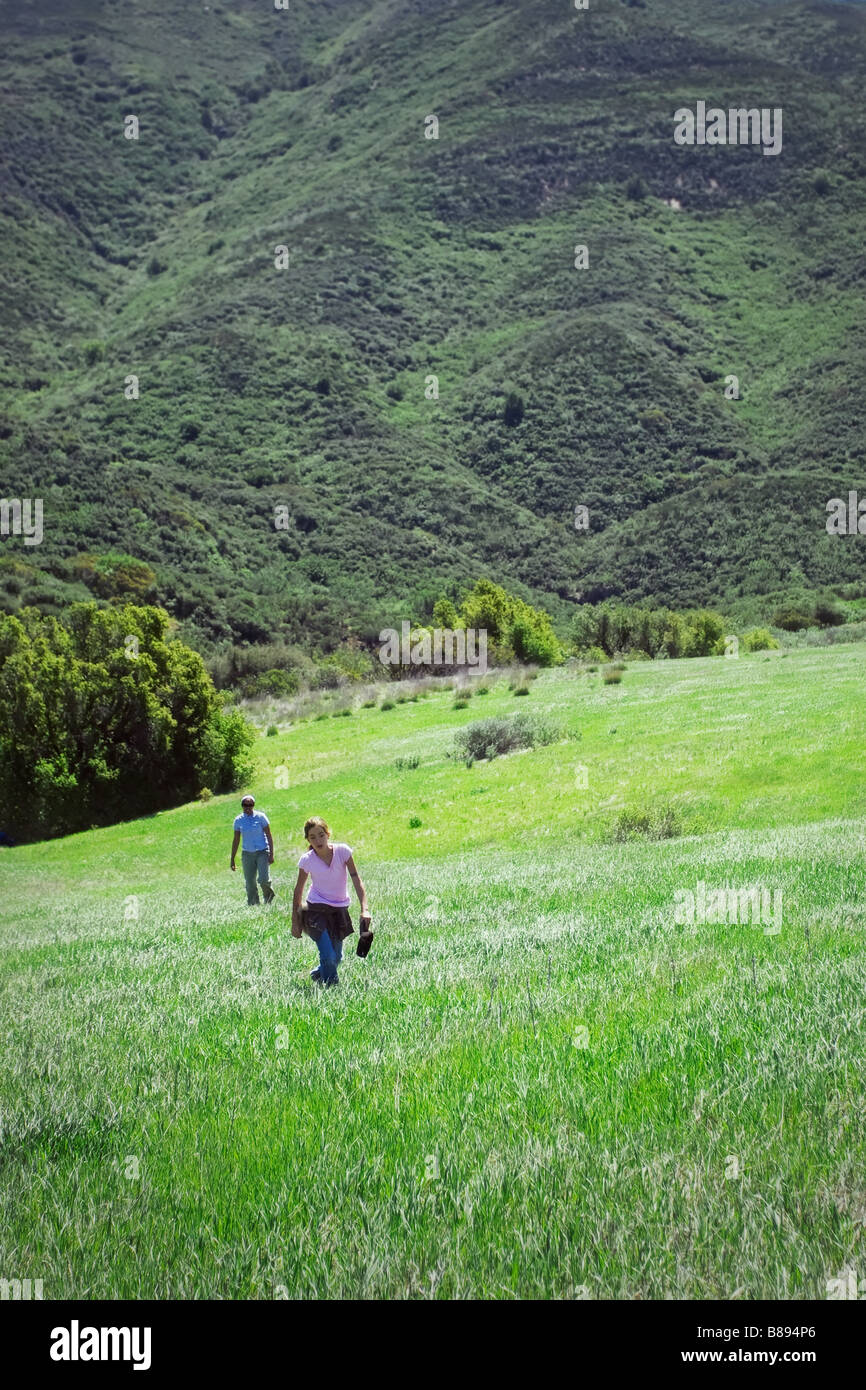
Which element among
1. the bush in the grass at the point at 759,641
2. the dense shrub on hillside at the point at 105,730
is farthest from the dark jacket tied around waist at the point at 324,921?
the bush in the grass at the point at 759,641

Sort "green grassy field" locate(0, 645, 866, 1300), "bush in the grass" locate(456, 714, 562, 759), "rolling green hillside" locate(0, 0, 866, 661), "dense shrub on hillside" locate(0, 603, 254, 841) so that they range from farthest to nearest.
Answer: "rolling green hillside" locate(0, 0, 866, 661) < "dense shrub on hillside" locate(0, 603, 254, 841) < "bush in the grass" locate(456, 714, 562, 759) < "green grassy field" locate(0, 645, 866, 1300)

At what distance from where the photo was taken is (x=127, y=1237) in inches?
111

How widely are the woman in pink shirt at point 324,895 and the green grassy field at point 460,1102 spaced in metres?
0.35

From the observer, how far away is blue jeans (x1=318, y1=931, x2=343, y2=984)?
6.81 metres

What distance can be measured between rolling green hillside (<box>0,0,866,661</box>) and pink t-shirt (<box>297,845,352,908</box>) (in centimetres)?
6136

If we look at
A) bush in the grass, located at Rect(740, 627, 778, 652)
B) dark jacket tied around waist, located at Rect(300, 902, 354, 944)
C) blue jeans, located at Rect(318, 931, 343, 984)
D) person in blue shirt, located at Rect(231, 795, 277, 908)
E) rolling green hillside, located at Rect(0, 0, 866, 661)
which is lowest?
person in blue shirt, located at Rect(231, 795, 277, 908)

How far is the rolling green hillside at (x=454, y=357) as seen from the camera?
83.2m

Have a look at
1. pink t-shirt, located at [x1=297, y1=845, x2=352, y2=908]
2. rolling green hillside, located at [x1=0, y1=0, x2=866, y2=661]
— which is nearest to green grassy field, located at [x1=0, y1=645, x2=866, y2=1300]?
pink t-shirt, located at [x1=297, y1=845, x2=352, y2=908]

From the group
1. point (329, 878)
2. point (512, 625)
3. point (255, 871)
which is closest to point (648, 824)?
point (255, 871)

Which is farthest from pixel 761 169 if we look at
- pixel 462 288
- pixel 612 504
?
pixel 612 504

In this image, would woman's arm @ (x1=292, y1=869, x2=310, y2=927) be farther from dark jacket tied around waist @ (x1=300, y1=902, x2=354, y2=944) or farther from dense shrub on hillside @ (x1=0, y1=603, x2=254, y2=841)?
dense shrub on hillside @ (x1=0, y1=603, x2=254, y2=841)

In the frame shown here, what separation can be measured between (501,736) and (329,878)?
2333cm

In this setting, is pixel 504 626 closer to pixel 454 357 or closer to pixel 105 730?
pixel 105 730

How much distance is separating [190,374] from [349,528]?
124 feet
